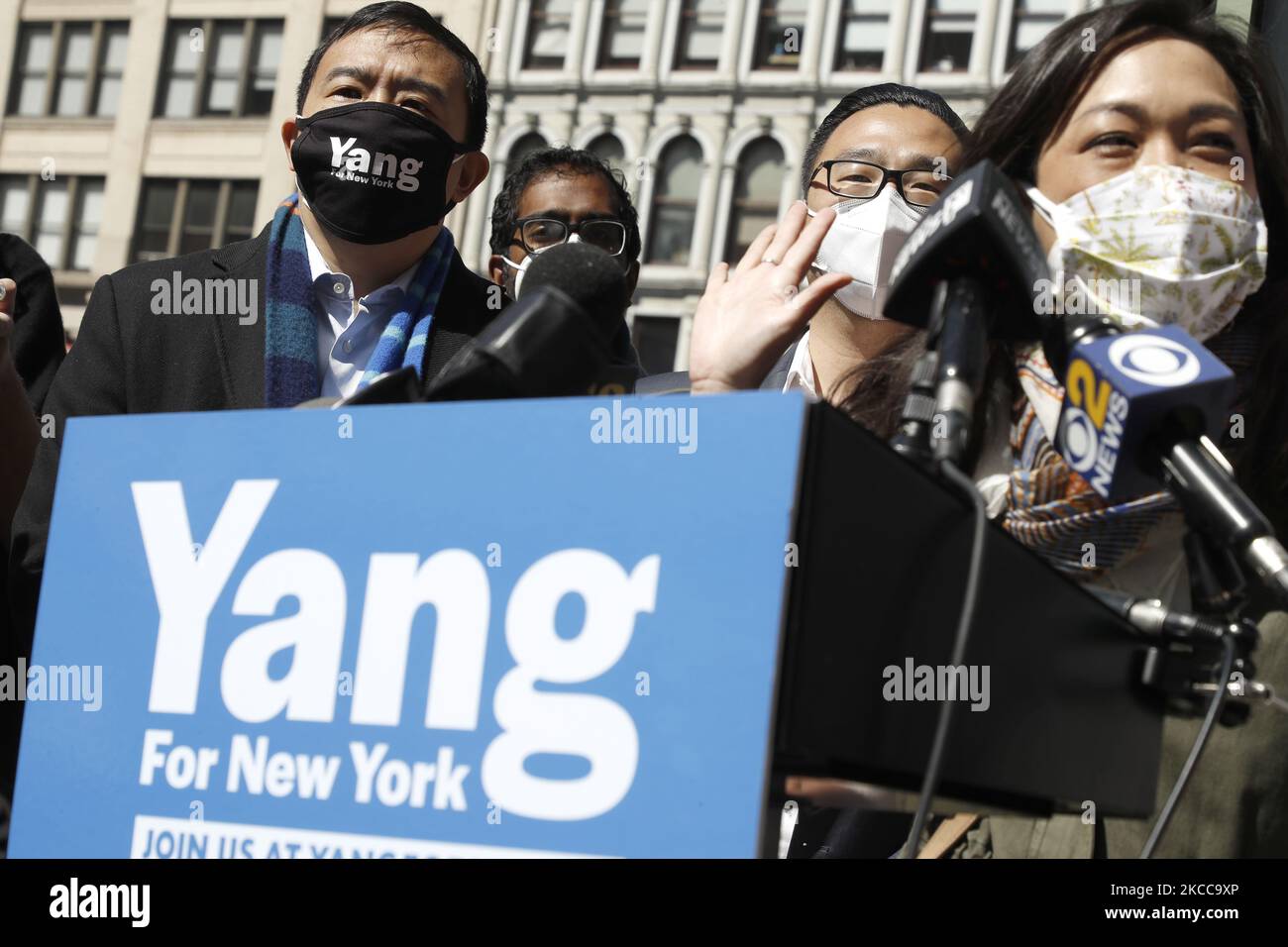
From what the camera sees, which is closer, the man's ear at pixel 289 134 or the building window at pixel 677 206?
the man's ear at pixel 289 134

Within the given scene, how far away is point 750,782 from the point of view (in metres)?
1.40

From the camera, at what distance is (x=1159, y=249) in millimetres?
2311

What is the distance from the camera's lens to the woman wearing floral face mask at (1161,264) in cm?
221

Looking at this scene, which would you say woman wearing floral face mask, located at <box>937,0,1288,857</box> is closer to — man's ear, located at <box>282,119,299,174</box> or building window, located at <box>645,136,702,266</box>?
man's ear, located at <box>282,119,299,174</box>

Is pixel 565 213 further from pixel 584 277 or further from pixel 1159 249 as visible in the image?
pixel 584 277

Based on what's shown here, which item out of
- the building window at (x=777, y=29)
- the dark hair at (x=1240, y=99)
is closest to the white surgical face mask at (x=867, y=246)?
the dark hair at (x=1240, y=99)

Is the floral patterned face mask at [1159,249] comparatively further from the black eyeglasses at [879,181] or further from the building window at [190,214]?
the building window at [190,214]

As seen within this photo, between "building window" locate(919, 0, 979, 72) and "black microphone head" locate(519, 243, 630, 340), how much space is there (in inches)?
1048

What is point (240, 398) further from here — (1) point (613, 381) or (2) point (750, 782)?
(2) point (750, 782)

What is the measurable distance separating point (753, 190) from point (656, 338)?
3159 mm

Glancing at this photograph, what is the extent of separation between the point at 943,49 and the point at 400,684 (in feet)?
90.1

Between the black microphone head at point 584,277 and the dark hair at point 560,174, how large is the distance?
280 centimetres

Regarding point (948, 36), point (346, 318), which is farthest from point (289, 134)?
point (948, 36)
